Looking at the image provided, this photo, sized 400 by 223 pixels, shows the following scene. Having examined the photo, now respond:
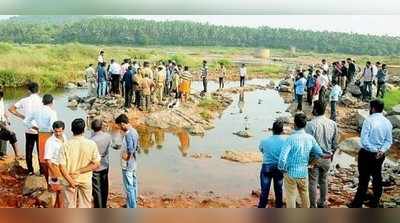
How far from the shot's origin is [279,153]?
15.9ft

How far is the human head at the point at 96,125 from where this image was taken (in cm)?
486

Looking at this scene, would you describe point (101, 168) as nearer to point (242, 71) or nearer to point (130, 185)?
point (130, 185)

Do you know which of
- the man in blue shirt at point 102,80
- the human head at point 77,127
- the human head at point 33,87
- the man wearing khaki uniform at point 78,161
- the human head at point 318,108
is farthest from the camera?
the man in blue shirt at point 102,80

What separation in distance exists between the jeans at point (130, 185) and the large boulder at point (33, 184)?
617 millimetres

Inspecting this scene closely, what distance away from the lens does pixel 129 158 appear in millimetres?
4910

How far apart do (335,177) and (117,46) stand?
2.01 m

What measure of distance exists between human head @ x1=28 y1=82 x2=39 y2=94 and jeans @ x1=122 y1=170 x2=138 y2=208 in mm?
938

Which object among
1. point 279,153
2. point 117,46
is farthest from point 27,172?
point 279,153

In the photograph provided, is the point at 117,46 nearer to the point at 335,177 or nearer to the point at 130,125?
the point at 130,125

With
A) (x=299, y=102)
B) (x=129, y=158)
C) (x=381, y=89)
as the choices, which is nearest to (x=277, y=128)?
(x=299, y=102)

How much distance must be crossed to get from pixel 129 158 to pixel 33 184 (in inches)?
31.2

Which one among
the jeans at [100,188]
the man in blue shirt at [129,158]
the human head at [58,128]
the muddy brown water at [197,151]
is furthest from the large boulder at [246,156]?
the human head at [58,128]

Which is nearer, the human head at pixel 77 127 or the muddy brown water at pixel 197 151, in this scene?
the human head at pixel 77 127

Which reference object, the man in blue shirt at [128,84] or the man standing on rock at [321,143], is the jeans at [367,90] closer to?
the man standing on rock at [321,143]
